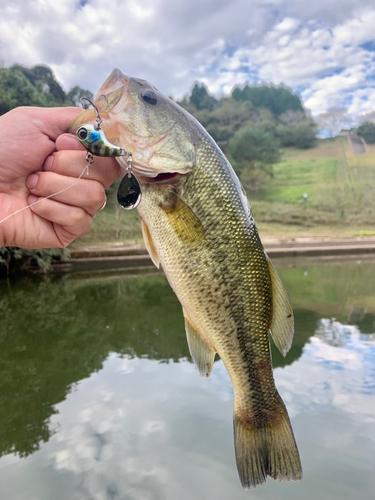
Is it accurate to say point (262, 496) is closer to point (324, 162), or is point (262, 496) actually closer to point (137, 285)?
point (137, 285)

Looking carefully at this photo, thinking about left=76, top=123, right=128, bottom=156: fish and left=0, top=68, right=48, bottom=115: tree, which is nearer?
left=76, top=123, right=128, bottom=156: fish

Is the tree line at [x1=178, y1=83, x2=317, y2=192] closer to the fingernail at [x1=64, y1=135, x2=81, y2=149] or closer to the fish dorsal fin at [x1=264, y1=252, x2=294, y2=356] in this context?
the fish dorsal fin at [x1=264, y1=252, x2=294, y2=356]

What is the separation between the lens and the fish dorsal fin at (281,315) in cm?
168

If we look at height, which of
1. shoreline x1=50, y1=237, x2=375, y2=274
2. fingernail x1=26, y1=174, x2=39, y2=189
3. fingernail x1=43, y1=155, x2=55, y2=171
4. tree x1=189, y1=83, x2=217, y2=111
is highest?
tree x1=189, y1=83, x2=217, y2=111

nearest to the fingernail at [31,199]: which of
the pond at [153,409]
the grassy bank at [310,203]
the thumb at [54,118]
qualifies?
the thumb at [54,118]

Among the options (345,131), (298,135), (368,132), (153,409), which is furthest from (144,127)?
(345,131)

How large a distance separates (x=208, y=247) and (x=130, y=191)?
429 millimetres

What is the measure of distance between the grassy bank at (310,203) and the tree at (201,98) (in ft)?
96.2

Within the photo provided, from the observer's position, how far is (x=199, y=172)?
1603mm

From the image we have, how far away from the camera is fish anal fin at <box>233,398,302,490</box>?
1.57 m

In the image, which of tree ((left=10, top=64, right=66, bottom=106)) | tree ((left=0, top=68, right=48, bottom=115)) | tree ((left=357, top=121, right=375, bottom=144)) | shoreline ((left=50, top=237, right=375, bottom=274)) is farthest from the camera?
tree ((left=357, top=121, right=375, bottom=144))

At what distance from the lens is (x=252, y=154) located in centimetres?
3791

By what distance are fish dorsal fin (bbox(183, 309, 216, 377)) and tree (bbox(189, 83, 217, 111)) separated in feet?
244

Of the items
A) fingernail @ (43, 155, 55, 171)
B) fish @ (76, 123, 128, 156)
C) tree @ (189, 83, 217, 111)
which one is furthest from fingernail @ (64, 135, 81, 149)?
tree @ (189, 83, 217, 111)
